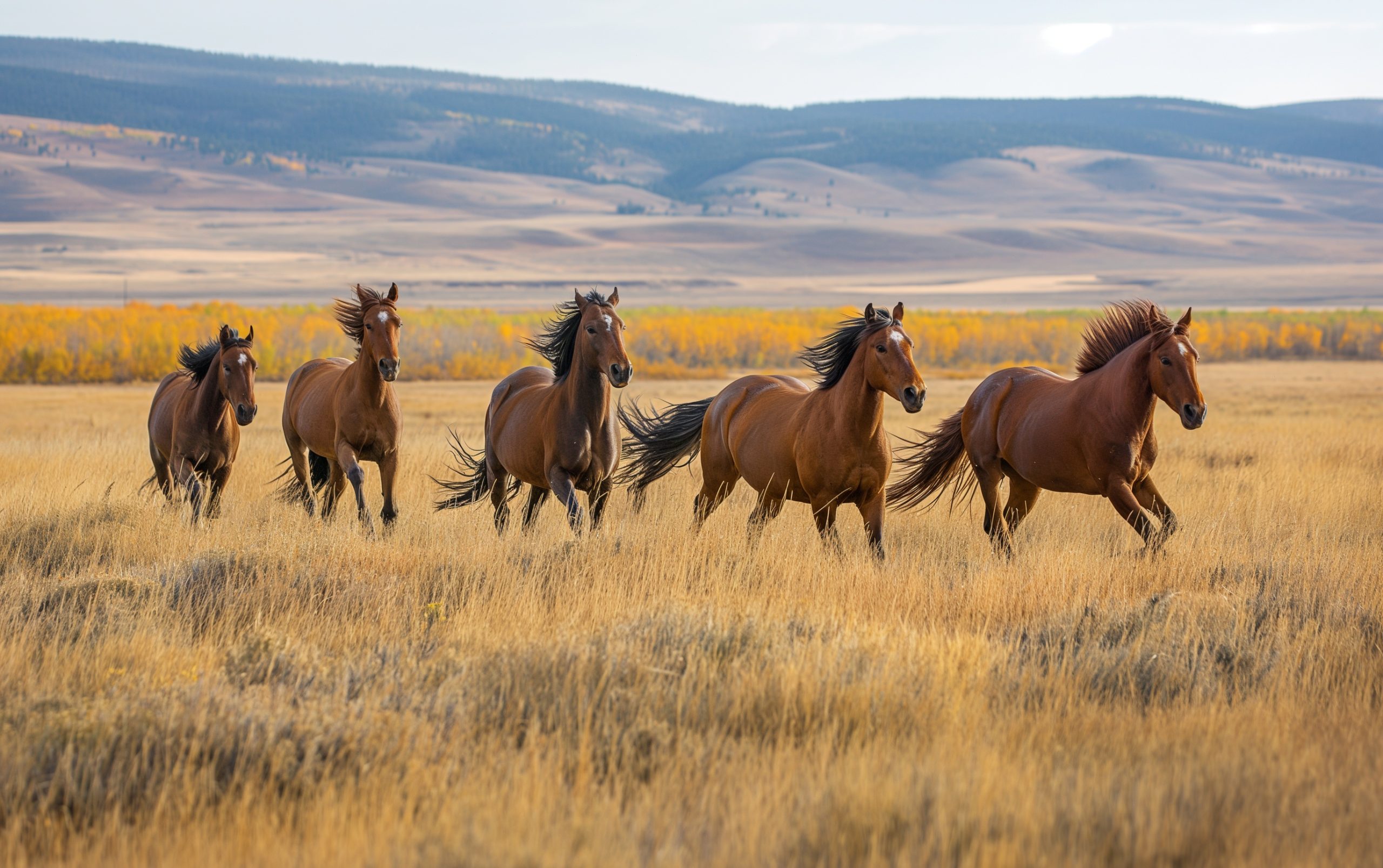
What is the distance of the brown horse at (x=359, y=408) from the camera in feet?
30.0

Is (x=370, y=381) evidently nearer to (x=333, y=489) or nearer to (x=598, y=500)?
(x=333, y=489)

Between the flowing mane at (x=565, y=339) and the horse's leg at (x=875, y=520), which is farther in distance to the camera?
the flowing mane at (x=565, y=339)

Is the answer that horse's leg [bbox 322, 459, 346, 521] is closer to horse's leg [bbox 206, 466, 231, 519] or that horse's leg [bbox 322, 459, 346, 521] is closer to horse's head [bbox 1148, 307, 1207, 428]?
horse's leg [bbox 206, 466, 231, 519]

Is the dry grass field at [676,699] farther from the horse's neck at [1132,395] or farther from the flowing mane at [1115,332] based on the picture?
the flowing mane at [1115,332]

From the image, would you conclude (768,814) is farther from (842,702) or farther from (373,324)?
(373,324)

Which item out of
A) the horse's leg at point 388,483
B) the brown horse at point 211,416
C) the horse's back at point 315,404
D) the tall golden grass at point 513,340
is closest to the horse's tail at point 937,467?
the horse's leg at point 388,483

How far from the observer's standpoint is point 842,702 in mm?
4805

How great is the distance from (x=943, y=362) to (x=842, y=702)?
4432cm

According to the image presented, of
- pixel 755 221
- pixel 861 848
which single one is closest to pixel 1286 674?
pixel 861 848

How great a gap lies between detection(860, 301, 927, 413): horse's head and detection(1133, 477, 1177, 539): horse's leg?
1926mm

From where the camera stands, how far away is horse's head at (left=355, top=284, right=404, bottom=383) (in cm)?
905

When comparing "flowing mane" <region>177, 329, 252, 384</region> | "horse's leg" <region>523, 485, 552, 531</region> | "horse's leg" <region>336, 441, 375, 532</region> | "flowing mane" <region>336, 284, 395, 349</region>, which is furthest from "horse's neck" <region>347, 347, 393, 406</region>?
"horse's leg" <region>523, 485, 552, 531</region>

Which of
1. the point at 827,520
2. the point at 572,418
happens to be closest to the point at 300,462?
the point at 572,418

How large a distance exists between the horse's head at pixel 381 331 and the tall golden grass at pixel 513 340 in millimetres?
27169
